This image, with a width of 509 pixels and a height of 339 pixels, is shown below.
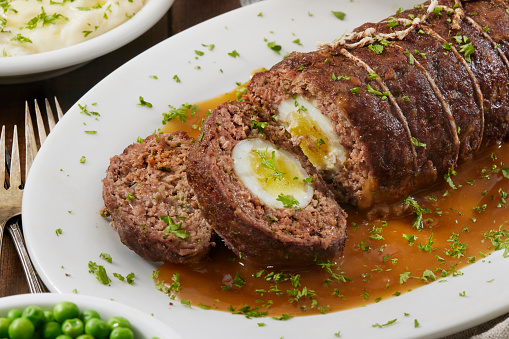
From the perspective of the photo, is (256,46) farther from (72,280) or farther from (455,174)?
(72,280)

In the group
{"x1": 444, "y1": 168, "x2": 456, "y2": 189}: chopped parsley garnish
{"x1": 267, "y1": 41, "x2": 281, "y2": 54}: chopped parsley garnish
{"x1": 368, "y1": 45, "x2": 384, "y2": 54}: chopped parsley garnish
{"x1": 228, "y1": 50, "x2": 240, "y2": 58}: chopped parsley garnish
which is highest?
{"x1": 368, "y1": 45, "x2": 384, "y2": 54}: chopped parsley garnish

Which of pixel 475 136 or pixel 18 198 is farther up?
pixel 475 136

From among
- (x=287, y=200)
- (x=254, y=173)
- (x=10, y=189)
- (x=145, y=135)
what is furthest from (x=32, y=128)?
(x=287, y=200)

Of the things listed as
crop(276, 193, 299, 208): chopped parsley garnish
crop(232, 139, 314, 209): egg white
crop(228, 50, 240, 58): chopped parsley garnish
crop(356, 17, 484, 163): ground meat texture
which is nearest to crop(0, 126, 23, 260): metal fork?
crop(232, 139, 314, 209): egg white

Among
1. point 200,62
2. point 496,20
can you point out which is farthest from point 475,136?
point 200,62

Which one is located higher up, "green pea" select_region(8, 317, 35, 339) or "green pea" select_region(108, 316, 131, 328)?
"green pea" select_region(8, 317, 35, 339)

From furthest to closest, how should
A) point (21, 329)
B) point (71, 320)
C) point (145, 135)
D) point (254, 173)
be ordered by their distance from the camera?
1. point (145, 135)
2. point (254, 173)
3. point (71, 320)
4. point (21, 329)

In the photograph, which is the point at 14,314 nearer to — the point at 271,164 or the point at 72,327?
the point at 72,327

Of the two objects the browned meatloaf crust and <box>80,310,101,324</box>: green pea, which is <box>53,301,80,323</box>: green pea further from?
the browned meatloaf crust
